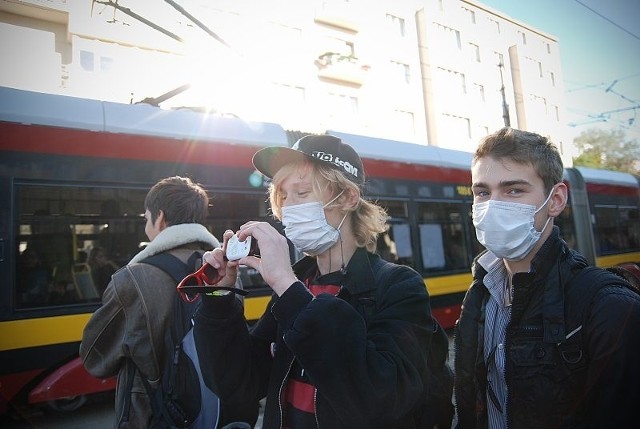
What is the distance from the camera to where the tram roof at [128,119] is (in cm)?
429

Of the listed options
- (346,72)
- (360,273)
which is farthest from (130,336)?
(346,72)

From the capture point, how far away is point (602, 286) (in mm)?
1241

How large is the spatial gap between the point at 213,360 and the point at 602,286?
123cm

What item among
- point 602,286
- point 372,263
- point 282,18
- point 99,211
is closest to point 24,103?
point 99,211

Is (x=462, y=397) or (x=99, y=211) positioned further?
(x=99, y=211)

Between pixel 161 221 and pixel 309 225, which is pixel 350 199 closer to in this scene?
pixel 309 225

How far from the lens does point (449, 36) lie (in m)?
14.9

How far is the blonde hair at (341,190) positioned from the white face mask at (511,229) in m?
0.43

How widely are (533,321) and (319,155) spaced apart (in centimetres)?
91

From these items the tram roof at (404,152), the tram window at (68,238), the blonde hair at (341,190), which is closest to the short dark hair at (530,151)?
the blonde hair at (341,190)

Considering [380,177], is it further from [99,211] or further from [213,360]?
[213,360]

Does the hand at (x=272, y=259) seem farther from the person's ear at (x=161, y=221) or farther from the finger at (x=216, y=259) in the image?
the person's ear at (x=161, y=221)

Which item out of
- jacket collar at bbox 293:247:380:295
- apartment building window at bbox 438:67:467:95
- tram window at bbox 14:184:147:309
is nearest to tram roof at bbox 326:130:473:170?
tram window at bbox 14:184:147:309

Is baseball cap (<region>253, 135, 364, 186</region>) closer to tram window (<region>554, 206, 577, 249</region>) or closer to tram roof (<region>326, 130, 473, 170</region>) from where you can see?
tram roof (<region>326, 130, 473, 170</region>)
